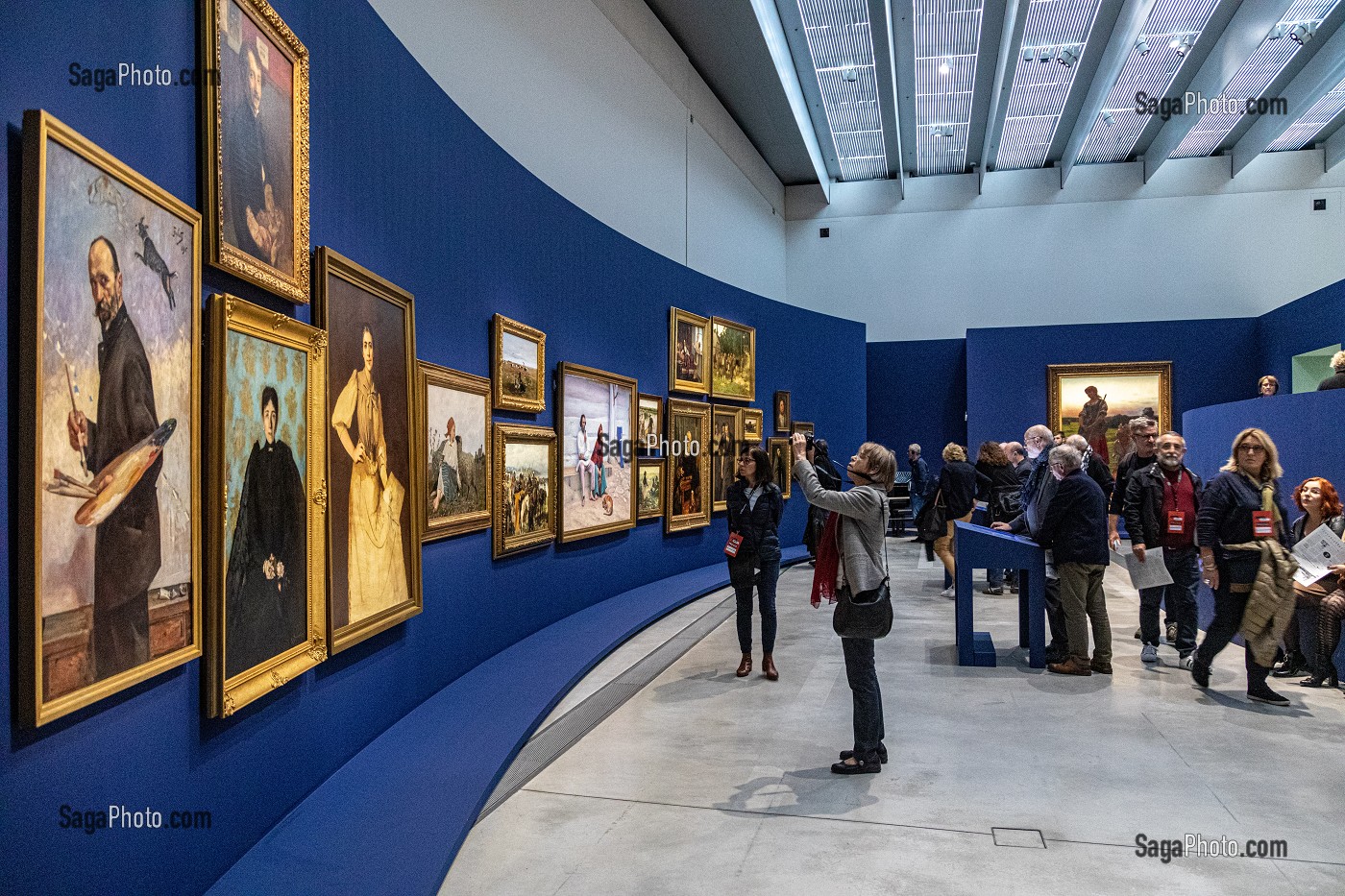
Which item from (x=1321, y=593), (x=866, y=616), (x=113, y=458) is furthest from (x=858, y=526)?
(x=1321, y=593)

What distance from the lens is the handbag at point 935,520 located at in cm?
1261

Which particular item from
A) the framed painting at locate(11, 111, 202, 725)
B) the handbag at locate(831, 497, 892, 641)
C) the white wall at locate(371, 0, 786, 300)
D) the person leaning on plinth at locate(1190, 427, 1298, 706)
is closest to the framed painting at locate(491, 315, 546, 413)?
the white wall at locate(371, 0, 786, 300)

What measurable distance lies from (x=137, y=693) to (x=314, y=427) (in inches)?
69.0

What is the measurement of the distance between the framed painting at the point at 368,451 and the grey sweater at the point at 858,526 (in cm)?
248

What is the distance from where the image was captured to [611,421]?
1098 cm

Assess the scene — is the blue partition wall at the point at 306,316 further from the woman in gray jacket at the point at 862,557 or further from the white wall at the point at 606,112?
the woman in gray jacket at the point at 862,557

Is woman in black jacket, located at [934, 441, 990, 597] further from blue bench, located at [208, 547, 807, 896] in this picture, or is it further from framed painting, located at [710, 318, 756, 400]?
blue bench, located at [208, 547, 807, 896]

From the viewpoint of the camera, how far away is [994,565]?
332 inches

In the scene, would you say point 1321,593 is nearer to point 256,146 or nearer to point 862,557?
point 862,557

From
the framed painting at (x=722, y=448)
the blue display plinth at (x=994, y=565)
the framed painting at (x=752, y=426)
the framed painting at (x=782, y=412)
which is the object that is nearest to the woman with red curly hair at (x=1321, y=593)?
the blue display plinth at (x=994, y=565)

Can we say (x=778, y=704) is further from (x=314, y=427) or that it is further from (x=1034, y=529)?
(x=314, y=427)

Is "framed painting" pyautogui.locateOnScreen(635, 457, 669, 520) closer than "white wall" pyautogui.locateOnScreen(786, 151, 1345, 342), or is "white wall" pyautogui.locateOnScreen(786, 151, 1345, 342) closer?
"framed painting" pyautogui.locateOnScreen(635, 457, 669, 520)

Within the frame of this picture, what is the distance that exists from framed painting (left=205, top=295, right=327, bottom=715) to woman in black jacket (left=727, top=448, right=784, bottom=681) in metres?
3.95

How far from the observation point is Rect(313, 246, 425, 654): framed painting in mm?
4887
